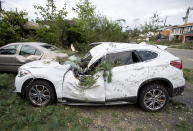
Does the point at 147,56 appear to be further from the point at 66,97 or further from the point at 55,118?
the point at 55,118

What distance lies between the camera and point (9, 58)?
5.67 metres

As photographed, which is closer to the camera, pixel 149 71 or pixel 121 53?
pixel 149 71

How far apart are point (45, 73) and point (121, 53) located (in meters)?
1.88

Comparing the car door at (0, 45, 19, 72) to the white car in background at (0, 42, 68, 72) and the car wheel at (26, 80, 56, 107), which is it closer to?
the white car in background at (0, 42, 68, 72)

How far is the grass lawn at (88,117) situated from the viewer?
2807 mm

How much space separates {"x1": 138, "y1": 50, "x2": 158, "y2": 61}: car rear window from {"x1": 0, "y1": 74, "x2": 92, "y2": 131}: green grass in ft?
6.31

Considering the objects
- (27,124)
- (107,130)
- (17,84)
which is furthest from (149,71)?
(17,84)

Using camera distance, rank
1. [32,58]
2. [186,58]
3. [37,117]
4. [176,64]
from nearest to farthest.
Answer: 1. [37,117]
2. [176,64]
3. [32,58]
4. [186,58]

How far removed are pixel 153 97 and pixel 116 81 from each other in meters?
1.03

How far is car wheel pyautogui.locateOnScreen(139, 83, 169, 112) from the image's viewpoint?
3344 mm

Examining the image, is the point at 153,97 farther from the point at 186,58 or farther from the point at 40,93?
the point at 186,58

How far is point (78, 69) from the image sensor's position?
3809 mm

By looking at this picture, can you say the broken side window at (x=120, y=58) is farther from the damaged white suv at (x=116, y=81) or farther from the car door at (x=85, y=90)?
the car door at (x=85, y=90)

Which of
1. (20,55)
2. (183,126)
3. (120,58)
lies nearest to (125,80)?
(120,58)
